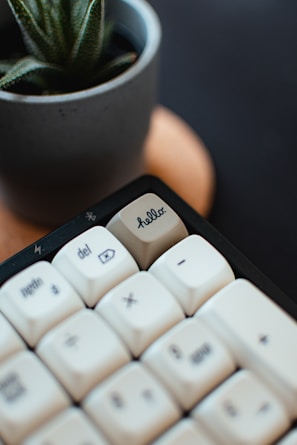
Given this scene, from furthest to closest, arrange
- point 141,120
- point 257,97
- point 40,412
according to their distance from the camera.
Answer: point 257,97 < point 141,120 < point 40,412

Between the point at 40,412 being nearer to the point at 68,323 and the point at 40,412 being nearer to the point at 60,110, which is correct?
the point at 68,323

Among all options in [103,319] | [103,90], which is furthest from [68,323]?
[103,90]

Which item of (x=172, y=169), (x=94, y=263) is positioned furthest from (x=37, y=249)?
(x=172, y=169)

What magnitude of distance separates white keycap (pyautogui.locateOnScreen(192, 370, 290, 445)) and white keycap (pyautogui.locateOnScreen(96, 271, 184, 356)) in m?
0.03

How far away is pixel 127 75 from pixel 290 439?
18 cm

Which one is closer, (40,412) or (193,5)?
(40,412)

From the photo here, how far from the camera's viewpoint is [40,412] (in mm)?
234

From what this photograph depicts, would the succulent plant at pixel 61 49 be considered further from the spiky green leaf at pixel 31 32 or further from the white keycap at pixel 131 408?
the white keycap at pixel 131 408

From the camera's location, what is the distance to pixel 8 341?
25 cm

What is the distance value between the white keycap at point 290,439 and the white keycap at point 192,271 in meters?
0.06

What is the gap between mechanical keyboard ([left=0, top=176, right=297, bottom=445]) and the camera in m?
0.23

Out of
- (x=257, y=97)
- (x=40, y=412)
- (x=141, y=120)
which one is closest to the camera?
(x=40, y=412)

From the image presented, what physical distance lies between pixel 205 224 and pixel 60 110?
0.28 feet

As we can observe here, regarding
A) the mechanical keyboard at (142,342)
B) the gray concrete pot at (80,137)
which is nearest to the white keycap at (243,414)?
the mechanical keyboard at (142,342)
